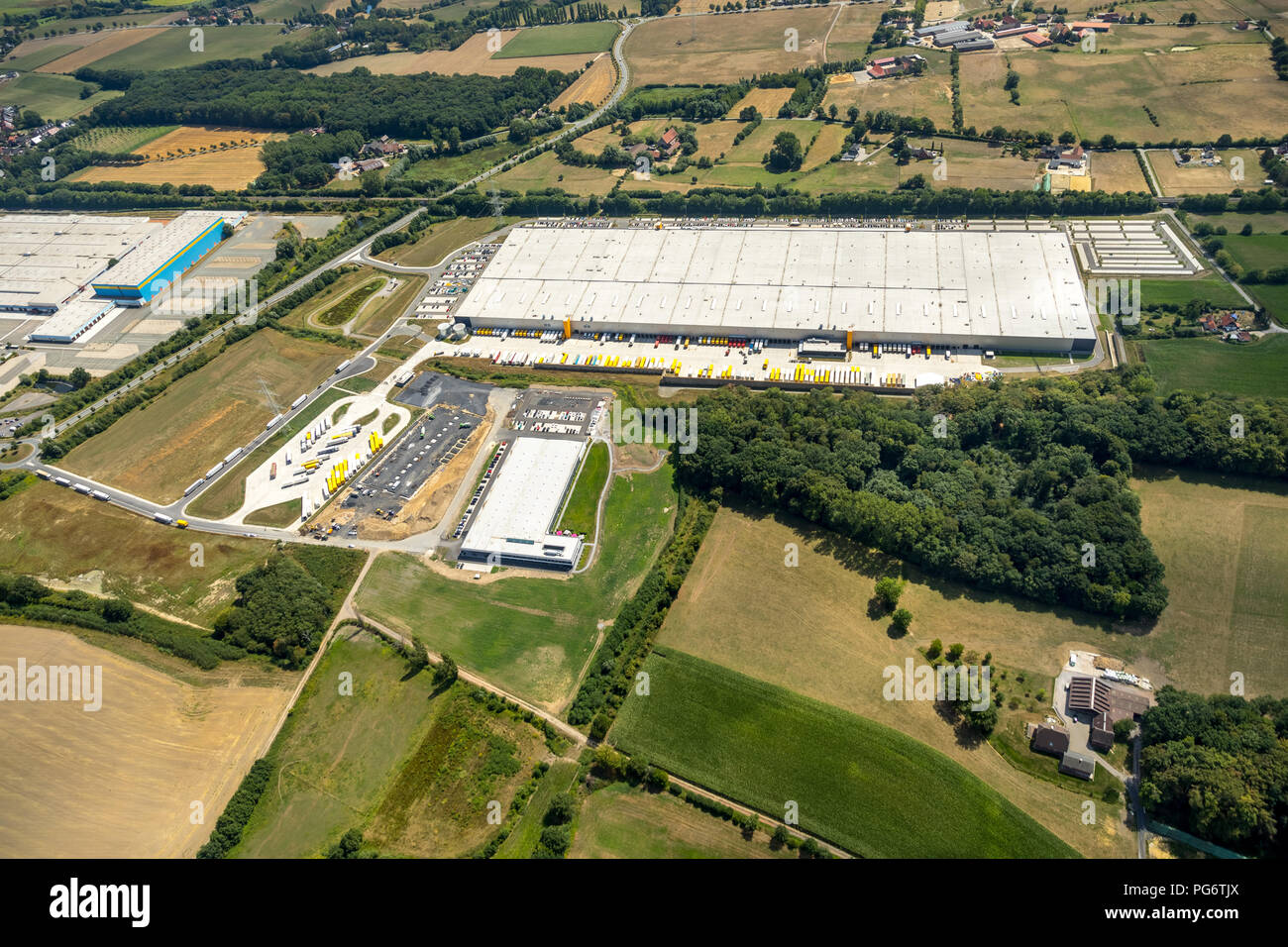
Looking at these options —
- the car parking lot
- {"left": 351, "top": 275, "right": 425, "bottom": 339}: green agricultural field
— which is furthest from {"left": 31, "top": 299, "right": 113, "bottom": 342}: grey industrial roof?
the car parking lot

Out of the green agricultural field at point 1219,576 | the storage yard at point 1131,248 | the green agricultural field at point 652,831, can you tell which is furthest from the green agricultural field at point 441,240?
the green agricultural field at point 1219,576

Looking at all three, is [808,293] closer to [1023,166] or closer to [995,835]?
[1023,166]

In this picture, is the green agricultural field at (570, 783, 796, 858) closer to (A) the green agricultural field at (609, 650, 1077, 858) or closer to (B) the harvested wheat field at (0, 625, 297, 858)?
(A) the green agricultural field at (609, 650, 1077, 858)

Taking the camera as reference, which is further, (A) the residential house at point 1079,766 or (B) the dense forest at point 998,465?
(B) the dense forest at point 998,465

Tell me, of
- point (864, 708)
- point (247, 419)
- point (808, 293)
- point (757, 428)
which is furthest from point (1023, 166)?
point (247, 419)

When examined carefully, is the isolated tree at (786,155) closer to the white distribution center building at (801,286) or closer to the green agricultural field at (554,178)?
the white distribution center building at (801,286)

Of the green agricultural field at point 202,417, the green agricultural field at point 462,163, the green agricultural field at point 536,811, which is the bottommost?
the green agricultural field at point 536,811

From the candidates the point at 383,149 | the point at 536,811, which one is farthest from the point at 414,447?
the point at 383,149
